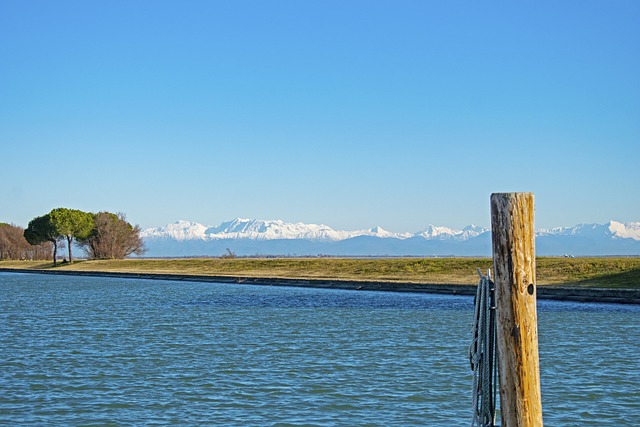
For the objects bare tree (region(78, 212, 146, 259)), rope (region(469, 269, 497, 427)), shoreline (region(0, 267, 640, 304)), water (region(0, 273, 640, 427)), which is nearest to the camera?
rope (region(469, 269, 497, 427))

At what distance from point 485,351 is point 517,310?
136cm

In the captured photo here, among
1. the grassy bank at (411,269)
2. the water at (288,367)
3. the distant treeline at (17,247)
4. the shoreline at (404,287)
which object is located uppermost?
the distant treeline at (17,247)

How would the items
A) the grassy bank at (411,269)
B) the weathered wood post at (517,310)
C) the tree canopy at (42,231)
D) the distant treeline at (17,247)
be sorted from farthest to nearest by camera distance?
the distant treeline at (17,247)
the tree canopy at (42,231)
the grassy bank at (411,269)
the weathered wood post at (517,310)

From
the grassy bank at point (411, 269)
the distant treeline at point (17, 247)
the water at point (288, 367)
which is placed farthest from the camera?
the distant treeline at point (17, 247)

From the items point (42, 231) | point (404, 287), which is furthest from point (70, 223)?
point (404, 287)

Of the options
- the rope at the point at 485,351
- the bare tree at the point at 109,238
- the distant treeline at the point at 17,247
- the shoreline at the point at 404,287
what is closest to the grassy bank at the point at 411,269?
the shoreline at the point at 404,287

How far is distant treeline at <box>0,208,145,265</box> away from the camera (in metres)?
119

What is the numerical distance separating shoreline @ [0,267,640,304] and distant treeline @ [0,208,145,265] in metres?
30.0

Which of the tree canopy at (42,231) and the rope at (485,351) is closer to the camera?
the rope at (485,351)

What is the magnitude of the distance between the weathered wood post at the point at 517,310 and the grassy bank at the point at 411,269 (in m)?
40.7

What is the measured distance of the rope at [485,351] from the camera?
361 inches

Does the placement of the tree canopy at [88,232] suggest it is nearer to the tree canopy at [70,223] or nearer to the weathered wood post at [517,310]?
the tree canopy at [70,223]

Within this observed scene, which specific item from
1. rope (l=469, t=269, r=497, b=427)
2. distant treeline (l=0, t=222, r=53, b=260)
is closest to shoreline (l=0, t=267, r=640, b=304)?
rope (l=469, t=269, r=497, b=427)

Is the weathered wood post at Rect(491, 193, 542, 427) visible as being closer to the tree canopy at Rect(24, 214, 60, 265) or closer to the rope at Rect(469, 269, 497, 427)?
the rope at Rect(469, 269, 497, 427)
